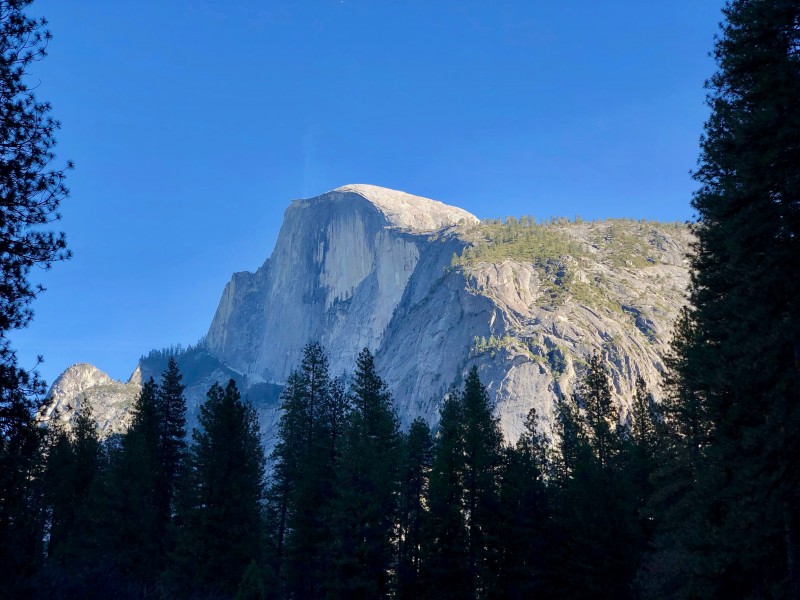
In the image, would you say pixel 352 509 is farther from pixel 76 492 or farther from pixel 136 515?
pixel 76 492

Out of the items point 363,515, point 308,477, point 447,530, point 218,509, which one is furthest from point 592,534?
point 218,509

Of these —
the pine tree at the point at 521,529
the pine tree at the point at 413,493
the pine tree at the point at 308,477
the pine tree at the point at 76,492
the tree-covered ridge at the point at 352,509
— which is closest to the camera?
the tree-covered ridge at the point at 352,509

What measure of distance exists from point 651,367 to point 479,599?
143 metres

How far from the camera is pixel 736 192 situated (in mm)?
16203

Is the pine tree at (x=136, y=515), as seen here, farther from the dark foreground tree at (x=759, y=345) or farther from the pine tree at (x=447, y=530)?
the dark foreground tree at (x=759, y=345)

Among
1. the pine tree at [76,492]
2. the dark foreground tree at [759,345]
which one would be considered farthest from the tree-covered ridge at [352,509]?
the dark foreground tree at [759,345]

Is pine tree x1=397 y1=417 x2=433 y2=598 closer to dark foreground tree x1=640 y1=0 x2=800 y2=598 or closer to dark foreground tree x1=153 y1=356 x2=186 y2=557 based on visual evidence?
dark foreground tree x1=153 y1=356 x2=186 y2=557

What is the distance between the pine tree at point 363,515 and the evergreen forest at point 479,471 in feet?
0.40

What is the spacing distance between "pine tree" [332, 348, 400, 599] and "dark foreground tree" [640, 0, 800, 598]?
17.6 m

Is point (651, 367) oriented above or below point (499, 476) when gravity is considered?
above

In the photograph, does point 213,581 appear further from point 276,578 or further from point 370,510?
point 370,510

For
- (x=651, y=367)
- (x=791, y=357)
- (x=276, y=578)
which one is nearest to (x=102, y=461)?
(x=276, y=578)

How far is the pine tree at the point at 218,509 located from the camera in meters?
32.4

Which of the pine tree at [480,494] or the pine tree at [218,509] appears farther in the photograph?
the pine tree at [480,494]
